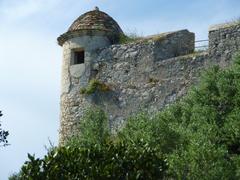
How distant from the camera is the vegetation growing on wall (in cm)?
1430

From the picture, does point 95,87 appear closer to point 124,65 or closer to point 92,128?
point 124,65

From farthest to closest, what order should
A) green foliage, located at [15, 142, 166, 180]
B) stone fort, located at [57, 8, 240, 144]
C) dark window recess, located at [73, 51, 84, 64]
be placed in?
dark window recess, located at [73, 51, 84, 64], stone fort, located at [57, 8, 240, 144], green foliage, located at [15, 142, 166, 180]

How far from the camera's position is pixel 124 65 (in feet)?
77.8

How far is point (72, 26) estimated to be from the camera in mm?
24906

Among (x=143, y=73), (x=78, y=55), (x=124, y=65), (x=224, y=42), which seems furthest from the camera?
(x=78, y=55)

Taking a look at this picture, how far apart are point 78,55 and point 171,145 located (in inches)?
305

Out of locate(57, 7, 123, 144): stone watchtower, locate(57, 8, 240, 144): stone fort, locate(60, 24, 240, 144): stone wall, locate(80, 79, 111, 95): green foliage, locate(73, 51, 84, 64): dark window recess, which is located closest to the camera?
locate(60, 24, 240, 144): stone wall

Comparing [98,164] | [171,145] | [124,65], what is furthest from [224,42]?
[98,164]

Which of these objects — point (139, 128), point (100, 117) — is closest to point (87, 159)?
point (139, 128)

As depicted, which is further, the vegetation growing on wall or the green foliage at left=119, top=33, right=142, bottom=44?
the green foliage at left=119, top=33, right=142, bottom=44

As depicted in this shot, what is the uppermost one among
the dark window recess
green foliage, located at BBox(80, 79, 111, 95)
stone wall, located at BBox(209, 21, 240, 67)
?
stone wall, located at BBox(209, 21, 240, 67)

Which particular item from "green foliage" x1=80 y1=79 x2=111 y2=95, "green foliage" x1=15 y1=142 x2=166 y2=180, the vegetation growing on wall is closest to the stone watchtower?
"green foliage" x1=80 y1=79 x2=111 y2=95

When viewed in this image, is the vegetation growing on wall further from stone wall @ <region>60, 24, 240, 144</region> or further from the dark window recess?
the dark window recess

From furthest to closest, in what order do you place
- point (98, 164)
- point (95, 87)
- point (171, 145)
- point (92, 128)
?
point (95, 87), point (92, 128), point (171, 145), point (98, 164)
